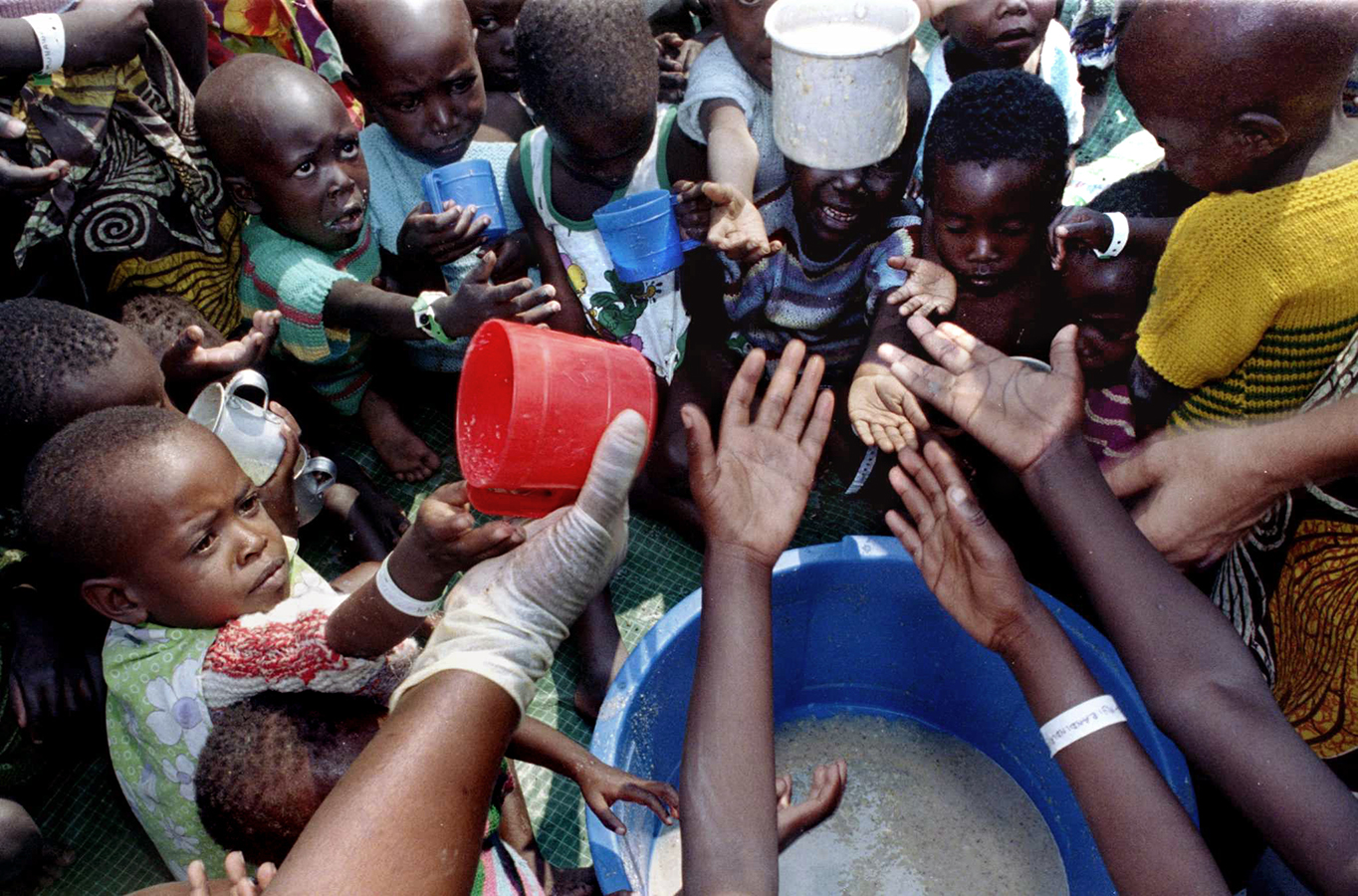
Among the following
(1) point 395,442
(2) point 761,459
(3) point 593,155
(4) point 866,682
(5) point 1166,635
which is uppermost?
(3) point 593,155

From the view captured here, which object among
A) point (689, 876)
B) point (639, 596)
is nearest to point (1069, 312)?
point (639, 596)

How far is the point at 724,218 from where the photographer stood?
6.20 ft

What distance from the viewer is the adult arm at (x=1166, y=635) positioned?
3.87ft

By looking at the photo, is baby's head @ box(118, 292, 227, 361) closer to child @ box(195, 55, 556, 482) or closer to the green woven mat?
child @ box(195, 55, 556, 482)

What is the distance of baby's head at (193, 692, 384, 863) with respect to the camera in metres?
1.44

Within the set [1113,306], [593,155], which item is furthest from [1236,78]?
[593,155]

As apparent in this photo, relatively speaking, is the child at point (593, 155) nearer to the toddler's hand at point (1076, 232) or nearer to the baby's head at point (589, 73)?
the baby's head at point (589, 73)

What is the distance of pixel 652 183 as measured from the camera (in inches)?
88.0

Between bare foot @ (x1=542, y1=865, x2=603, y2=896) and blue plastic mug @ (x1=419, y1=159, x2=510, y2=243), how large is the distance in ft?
4.47

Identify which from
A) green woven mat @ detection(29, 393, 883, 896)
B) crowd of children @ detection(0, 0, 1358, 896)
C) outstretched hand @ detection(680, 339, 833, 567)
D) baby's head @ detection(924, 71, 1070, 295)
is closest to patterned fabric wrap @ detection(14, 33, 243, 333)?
crowd of children @ detection(0, 0, 1358, 896)

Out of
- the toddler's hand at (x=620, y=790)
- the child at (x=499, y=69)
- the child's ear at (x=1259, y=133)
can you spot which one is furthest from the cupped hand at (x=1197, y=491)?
the child at (x=499, y=69)

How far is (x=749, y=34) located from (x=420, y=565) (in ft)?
5.01

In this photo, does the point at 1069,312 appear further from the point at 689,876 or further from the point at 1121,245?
the point at 689,876

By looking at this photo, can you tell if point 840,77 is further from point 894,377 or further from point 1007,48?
point 1007,48
